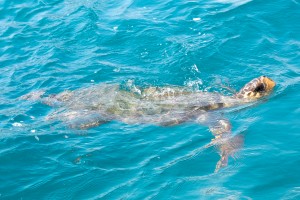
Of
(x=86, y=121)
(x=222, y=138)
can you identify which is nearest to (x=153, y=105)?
A: (x=86, y=121)

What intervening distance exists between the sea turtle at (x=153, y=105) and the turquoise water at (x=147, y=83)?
0.25 metres

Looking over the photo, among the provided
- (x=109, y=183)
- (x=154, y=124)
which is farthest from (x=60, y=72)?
(x=109, y=183)

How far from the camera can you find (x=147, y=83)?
32.2 feet

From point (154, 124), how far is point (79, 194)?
94.2 inches

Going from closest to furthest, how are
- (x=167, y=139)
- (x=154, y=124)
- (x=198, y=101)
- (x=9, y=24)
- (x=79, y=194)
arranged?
1. (x=79, y=194)
2. (x=167, y=139)
3. (x=154, y=124)
4. (x=198, y=101)
5. (x=9, y=24)

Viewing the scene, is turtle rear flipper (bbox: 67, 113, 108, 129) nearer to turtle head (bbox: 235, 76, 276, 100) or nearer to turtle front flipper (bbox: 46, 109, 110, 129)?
turtle front flipper (bbox: 46, 109, 110, 129)

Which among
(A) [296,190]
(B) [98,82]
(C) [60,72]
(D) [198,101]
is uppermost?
(C) [60,72]

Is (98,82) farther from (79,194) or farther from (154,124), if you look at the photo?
(79,194)

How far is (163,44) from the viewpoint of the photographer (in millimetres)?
11656

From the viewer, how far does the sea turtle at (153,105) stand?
8172 mm

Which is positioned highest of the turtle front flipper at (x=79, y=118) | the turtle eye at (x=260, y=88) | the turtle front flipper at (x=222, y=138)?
the turtle front flipper at (x=79, y=118)

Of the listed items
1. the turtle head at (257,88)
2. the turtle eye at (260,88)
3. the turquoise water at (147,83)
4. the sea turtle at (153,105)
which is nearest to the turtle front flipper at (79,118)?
the sea turtle at (153,105)

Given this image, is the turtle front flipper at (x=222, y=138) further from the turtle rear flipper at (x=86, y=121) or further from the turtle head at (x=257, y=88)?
the turtle rear flipper at (x=86, y=121)

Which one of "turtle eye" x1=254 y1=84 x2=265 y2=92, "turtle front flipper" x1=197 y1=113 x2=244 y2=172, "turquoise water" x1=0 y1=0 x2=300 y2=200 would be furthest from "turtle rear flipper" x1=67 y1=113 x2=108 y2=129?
"turtle eye" x1=254 y1=84 x2=265 y2=92
